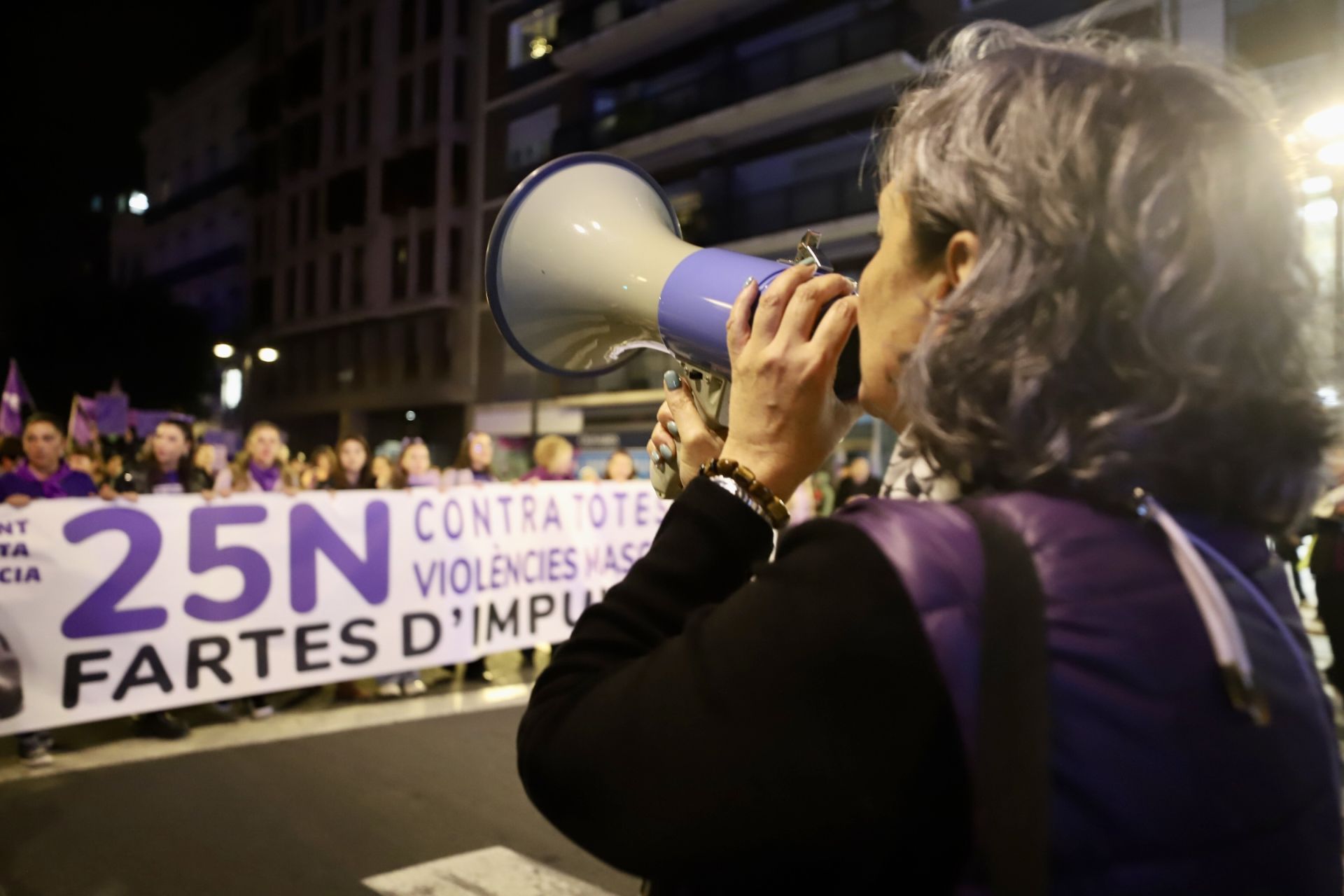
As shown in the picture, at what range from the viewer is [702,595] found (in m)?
0.87

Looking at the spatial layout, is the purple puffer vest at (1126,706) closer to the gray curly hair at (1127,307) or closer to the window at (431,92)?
the gray curly hair at (1127,307)

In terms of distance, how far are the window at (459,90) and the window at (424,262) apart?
12.3 ft

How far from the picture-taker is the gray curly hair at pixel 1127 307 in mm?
729

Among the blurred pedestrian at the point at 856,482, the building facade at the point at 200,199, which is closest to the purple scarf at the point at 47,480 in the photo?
the blurred pedestrian at the point at 856,482

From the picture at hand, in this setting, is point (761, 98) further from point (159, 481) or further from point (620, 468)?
point (159, 481)

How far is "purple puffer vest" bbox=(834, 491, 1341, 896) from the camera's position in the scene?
0.67m

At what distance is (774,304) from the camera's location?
100cm

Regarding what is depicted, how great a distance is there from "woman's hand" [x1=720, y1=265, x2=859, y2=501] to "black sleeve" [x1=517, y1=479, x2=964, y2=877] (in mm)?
199

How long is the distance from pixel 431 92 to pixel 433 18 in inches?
95.1

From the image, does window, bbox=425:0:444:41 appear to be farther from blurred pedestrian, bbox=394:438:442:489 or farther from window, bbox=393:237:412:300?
blurred pedestrian, bbox=394:438:442:489

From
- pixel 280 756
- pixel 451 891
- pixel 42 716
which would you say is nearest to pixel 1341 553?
pixel 451 891

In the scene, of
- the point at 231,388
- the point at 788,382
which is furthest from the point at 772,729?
the point at 231,388

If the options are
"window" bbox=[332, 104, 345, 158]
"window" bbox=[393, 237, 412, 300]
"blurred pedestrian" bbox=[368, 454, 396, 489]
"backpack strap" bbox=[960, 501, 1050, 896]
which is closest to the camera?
"backpack strap" bbox=[960, 501, 1050, 896]

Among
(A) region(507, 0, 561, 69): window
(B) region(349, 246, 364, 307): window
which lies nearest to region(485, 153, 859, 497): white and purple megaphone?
(A) region(507, 0, 561, 69): window
